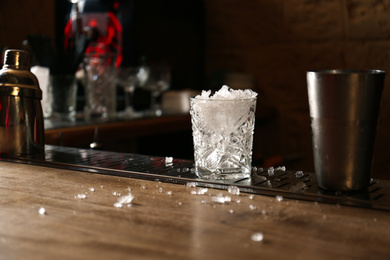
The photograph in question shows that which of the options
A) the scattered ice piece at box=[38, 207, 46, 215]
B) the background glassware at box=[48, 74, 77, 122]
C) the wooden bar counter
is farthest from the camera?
the background glassware at box=[48, 74, 77, 122]

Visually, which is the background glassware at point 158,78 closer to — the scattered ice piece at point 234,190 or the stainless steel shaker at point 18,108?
the stainless steel shaker at point 18,108

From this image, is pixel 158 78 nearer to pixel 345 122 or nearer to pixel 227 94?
pixel 227 94

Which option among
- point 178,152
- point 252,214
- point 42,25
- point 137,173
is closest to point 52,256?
point 252,214

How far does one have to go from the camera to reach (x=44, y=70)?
1659 millimetres

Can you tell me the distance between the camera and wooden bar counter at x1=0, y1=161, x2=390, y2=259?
445 mm

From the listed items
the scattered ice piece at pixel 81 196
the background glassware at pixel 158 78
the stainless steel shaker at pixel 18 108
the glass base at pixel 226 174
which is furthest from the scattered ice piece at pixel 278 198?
the background glassware at pixel 158 78

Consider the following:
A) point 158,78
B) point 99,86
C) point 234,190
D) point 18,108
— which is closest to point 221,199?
point 234,190

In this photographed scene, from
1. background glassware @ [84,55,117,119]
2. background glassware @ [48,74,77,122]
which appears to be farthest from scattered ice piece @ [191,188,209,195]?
background glassware @ [84,55,117,119]

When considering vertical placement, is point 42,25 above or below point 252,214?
above

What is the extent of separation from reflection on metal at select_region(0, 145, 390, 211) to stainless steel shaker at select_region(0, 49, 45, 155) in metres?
0.04

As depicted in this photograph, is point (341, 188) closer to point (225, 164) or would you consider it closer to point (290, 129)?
point (225, 164)

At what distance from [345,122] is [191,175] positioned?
Result: 0.26m

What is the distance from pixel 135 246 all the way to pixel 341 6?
106 inches

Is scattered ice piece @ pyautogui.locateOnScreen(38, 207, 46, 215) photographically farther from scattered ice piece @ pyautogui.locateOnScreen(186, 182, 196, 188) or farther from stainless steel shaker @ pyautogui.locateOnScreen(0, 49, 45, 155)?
stainless steel shaker @ pyautogui.locateOnScreen(0, 49, 45, 155)
